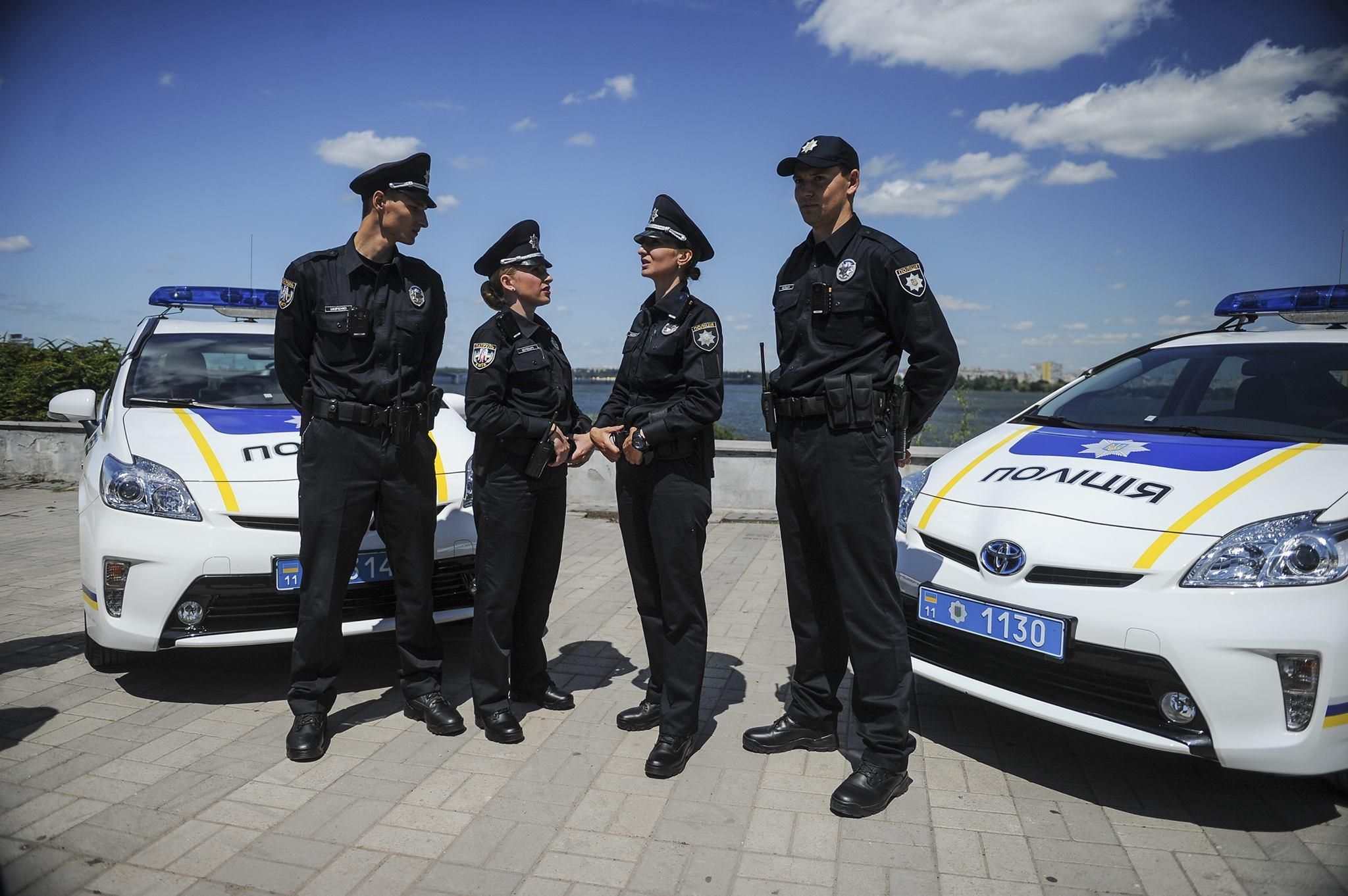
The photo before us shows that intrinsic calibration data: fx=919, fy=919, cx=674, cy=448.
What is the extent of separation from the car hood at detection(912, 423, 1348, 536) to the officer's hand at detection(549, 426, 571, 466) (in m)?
1.42

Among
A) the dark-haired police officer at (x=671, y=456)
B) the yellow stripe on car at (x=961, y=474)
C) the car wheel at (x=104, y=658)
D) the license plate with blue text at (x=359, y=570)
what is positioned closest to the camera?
the dark-haired police officer at (x=671, y=456)

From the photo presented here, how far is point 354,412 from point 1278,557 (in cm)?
314

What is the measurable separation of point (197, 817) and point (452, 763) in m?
0.83

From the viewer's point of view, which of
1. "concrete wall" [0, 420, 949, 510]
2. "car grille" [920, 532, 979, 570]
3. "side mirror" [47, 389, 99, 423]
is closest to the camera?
"car grille" [920, 532, 979, 570]

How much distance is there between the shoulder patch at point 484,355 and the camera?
357 cm

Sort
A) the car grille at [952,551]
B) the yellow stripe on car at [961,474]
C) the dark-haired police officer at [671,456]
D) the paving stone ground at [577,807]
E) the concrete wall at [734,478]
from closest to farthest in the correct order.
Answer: the paving stone ground at [577,807] < the car grille at [952,551] < the dark-haired police officer at [671,456] < the yellow stripe on car at [961,474] < the concrete wall at [734,478]

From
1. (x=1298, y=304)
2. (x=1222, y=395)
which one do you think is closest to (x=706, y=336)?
(x=1222, y=395)

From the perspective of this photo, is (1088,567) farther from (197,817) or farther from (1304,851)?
(197,817)

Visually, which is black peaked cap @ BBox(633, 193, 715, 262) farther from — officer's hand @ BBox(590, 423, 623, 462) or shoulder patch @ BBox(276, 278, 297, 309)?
shoulder patch @ BBox(276, 278, 297, 309)

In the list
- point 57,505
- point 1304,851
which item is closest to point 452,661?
point 1304,851

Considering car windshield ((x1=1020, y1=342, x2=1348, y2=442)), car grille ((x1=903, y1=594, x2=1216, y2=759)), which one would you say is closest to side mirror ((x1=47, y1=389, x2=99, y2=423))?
car grille ((x1=903, y1=594, x2=1216, y2=759))

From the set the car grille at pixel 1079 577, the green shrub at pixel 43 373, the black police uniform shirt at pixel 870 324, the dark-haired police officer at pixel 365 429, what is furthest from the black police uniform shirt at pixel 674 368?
the green shrub at pixel 43 373

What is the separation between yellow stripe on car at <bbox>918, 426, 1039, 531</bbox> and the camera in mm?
3598

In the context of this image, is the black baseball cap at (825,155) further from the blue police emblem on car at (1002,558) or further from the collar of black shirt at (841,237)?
the blue police emblem on car at (1002,558)
